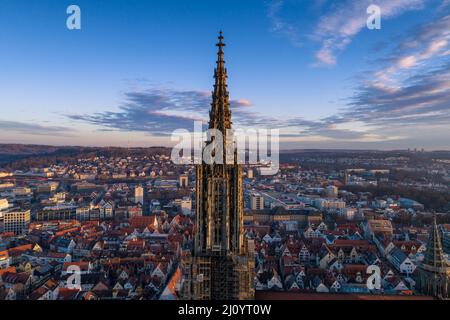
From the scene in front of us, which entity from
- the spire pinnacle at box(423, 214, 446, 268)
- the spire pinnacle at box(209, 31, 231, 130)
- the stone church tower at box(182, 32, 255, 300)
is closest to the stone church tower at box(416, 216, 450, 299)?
the spire pinnacle at box(423, 214, 446, 268)

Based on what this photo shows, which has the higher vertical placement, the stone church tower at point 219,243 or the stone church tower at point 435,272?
the stone church tower at point 219,243

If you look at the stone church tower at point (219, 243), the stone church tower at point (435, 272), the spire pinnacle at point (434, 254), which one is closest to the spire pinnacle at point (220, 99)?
the stone church tower at point (219, 243)

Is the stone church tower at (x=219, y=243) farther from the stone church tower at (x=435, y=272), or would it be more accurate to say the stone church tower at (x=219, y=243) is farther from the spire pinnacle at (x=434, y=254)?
the spire pinnacle at (x=434, y=254)

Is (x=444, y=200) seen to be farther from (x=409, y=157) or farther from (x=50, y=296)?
(x=50, y=296)

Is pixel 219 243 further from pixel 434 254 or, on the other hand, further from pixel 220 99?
pixel 434 254

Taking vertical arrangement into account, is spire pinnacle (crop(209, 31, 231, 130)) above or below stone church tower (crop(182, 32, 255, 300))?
above

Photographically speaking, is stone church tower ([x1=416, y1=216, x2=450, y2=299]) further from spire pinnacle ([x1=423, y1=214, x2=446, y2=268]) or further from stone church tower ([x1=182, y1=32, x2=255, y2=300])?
stone church tower ([x1=182, y1=32, x2=255, y2=300])

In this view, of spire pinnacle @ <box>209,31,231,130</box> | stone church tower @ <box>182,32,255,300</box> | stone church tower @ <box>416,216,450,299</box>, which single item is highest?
spire pinnacle @ <box>209,31,231,130</box>

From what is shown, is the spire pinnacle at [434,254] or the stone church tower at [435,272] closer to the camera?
the stone church tower at [435,272]

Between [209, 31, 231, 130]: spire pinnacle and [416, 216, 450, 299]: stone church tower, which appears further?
[416, 216, 450, 299]: stone church tower
